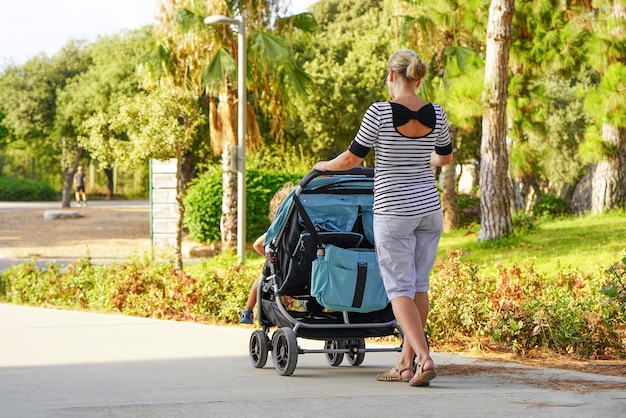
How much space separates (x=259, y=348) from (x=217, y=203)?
1681 centimetres

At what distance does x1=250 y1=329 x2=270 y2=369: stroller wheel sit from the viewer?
702 centimetres

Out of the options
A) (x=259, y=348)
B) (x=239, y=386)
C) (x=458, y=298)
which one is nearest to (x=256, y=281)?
(x=259, y=348)

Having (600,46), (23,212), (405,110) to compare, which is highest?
(600,46)

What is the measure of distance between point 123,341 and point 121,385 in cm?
245

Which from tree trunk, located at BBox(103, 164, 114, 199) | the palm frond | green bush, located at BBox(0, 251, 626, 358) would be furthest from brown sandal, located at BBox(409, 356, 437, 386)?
tree trunk, located at BBox(103, 164, 114, 199)

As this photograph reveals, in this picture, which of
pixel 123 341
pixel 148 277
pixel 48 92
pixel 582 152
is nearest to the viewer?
pixel 123 341

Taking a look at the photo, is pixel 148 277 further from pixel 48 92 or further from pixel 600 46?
pixel 48 92

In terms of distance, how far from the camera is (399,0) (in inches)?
904

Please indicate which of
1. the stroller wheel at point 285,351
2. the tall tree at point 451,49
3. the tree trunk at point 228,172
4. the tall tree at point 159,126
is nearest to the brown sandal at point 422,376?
the stroller wheel at point 285,351

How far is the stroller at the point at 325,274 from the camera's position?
21.5ft

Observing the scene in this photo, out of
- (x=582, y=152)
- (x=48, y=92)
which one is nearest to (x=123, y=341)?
(x=582, y=152)

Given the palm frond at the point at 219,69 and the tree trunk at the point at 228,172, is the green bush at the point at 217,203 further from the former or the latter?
the palm frond at the point at 219,69

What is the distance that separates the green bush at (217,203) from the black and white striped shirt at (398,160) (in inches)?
685

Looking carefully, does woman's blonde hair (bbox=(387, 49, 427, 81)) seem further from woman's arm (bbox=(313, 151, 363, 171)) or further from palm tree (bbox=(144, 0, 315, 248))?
palm tree (bbox=(144, 0, 315, 248))
